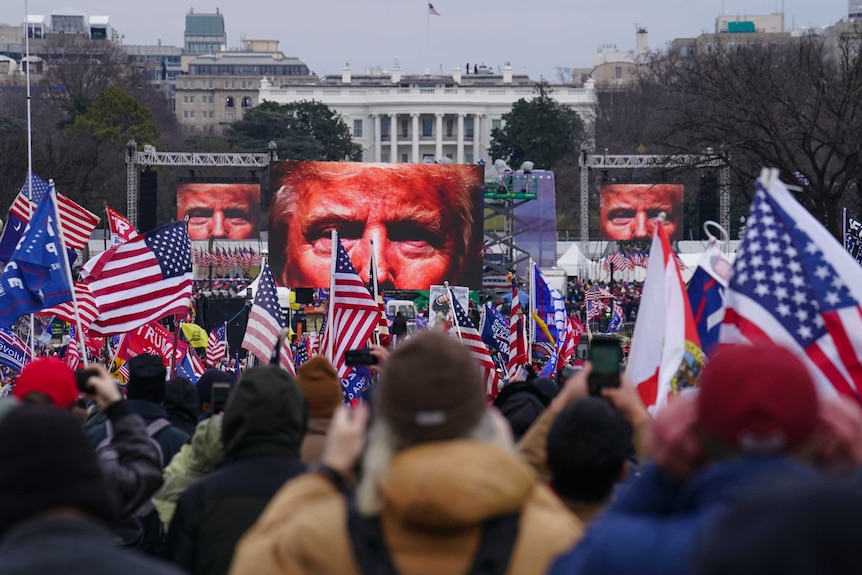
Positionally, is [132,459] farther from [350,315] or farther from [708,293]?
[350,315]

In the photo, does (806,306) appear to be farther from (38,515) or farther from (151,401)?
(38,515)

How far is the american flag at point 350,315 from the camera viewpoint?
12.1 m

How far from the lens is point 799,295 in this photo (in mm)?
5336

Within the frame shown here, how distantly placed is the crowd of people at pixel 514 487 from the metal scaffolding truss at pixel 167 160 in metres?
44.0

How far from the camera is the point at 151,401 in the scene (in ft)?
20.9

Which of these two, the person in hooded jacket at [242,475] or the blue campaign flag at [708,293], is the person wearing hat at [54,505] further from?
the blue campaign flag at [708,293]

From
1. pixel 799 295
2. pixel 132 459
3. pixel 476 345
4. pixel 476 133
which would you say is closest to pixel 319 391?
pixel 132 459

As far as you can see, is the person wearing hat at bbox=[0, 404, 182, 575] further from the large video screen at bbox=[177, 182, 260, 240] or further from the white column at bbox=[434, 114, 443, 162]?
the white column at bbox=[434, 114, 443, 162]

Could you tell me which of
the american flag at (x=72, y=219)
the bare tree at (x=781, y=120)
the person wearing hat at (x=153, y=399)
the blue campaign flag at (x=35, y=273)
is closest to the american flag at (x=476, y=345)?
the blue campaign flag at (x=35, y=273)

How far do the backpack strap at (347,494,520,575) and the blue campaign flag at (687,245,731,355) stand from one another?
4195mm

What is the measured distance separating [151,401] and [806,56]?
2313 centimetres

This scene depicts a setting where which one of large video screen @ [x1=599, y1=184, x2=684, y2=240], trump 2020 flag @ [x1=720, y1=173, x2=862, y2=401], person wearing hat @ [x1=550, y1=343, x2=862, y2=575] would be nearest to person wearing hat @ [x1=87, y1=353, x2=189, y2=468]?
trump 2020 flag @ [x1=720, y1=173, x2=862, y2=401]

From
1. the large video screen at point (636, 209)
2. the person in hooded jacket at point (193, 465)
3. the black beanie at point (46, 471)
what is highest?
the black beanie at point (46, 471)

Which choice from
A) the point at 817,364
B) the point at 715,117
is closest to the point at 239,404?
the point at 817,364
